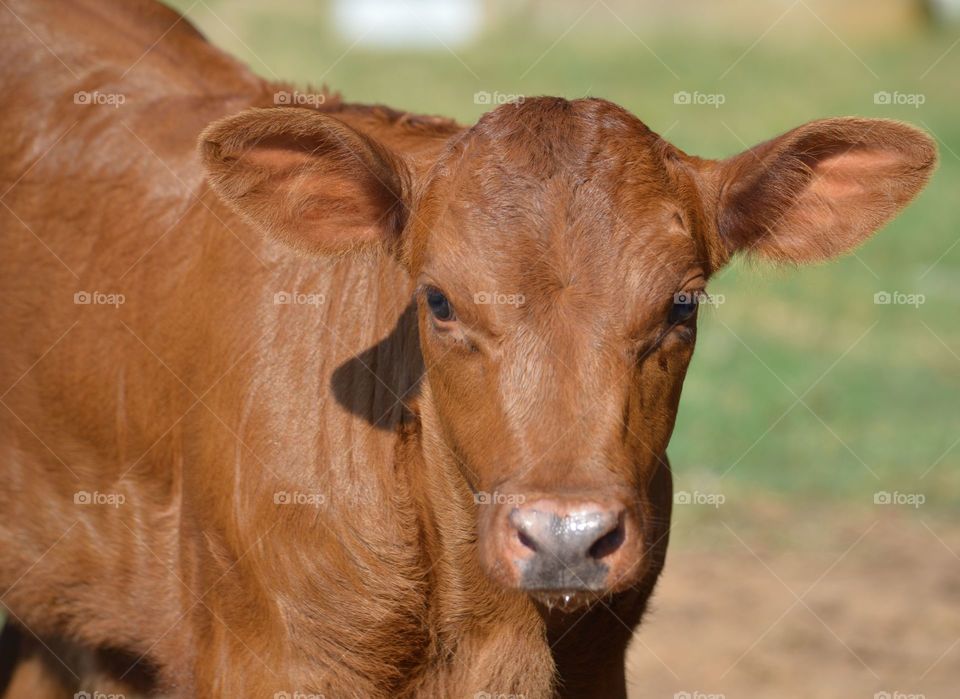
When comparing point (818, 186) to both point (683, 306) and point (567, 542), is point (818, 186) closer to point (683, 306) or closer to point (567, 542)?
point (683, 306)

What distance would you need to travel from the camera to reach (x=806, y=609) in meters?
8.48

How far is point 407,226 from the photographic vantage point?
4.73 m

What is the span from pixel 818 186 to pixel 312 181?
169cm

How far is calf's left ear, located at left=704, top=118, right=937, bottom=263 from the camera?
472cm

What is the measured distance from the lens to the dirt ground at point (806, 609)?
25.0 ft

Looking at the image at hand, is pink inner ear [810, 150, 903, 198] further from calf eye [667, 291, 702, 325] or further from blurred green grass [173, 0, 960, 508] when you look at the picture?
calf eye [667, 291, 702, 325]

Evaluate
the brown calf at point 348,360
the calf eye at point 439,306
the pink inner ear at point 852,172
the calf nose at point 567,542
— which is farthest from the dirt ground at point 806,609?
the calf nose at point 567,542

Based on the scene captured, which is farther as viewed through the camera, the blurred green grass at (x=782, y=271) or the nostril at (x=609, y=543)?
the blurred green grass at (x=782, y=271)

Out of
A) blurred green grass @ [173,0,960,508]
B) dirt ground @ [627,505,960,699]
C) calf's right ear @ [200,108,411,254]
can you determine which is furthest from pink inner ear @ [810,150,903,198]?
dirt ground @ [627,505,960,699]

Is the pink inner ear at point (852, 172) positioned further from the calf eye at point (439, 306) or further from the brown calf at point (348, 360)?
the calf eye at point (439, 306)

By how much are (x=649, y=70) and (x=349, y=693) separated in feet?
71.7

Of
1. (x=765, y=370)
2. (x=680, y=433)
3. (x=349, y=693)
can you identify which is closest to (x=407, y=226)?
(x=349, y=693)

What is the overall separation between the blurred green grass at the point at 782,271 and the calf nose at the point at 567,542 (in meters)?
1.56

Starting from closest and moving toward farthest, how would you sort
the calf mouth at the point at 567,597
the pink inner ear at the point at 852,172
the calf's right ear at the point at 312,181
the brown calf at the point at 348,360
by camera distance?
the calf mouth at the point at 567,597
the brown calf at the point at 348,360
the calf's right ear at the point at 312,181
the pink inner ear at the point at 852,172
